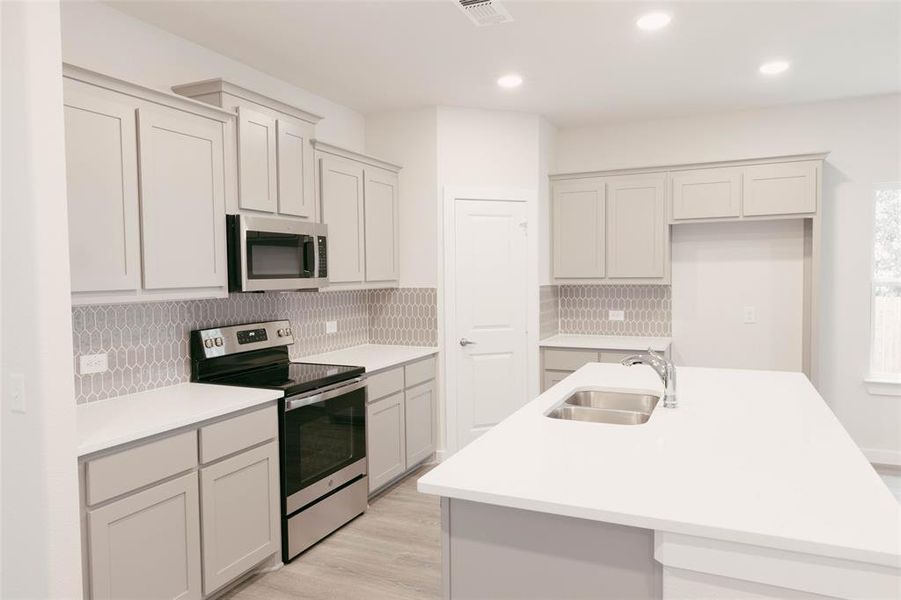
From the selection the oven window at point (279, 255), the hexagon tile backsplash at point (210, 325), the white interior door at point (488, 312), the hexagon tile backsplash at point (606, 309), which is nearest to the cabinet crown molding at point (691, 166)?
the white interior door at point (488, 312)

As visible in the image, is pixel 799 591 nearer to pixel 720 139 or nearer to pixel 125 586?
pixel 125 586

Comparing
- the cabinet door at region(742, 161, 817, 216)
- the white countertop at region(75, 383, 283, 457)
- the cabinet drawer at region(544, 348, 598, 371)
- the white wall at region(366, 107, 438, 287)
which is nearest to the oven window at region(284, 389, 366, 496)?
the white countertop at region(75, 383, 283, 457)

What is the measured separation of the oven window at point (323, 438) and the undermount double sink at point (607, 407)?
129 cm

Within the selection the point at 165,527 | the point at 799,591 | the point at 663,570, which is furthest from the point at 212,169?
the point at 799,591

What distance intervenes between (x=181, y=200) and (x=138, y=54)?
0.88 metres

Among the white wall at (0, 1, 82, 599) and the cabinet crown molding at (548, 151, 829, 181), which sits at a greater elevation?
the cabinet crown molding at (548, 151, 829, 181)

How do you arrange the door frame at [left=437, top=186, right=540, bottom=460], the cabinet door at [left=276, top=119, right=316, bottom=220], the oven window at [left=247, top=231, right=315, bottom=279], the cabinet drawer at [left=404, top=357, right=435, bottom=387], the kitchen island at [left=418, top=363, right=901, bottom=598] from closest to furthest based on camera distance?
the kitchen island at [left=418, top=363, right=901, bottom=598] → the oven window at [left=247, top=231, right=315, bottom=279] → the cabinet door at [left=276, top=119, right=316, bottom=220] → the cabinet drawer at [left=404, top=357, right=435, bottom=387] → the door frame at [left=437, top=186, right=540, bottom=460]

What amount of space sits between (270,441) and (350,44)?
2.18 m

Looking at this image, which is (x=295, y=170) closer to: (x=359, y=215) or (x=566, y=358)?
(x=359, y=215)

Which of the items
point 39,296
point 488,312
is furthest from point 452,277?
point 39,296

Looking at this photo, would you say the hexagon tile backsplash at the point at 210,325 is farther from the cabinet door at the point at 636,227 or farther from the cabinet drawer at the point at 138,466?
the cabinet door at the point at 636,227

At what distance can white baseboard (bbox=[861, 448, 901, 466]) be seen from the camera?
14.9 ft

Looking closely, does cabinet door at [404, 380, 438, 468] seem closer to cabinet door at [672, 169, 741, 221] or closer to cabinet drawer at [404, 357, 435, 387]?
cabinet drawer at [404, 357, 435, 387]

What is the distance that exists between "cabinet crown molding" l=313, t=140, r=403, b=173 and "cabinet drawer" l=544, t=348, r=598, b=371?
187 centimetres
